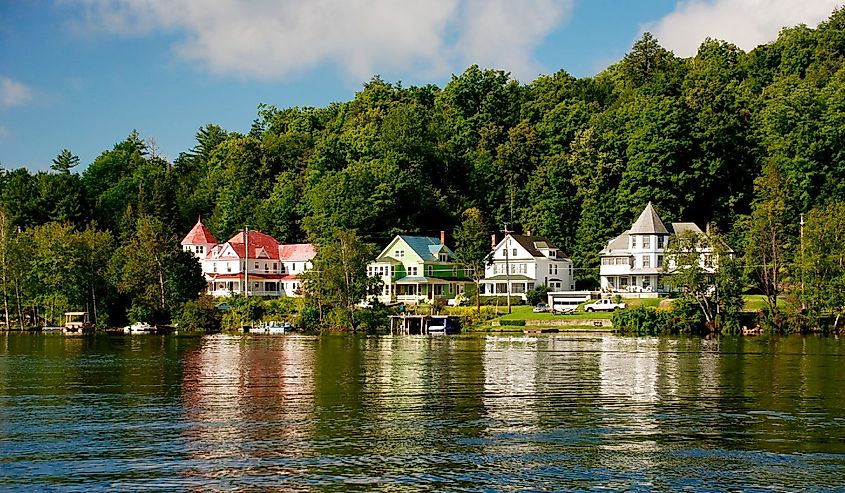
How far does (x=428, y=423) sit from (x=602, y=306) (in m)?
57.1

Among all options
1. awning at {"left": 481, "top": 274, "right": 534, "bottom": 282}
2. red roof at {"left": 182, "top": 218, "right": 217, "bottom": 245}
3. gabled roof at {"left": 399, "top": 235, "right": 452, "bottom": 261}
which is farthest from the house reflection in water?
red roof at {"left": 182, "top": 218, "right": 217, "bottom": 245}

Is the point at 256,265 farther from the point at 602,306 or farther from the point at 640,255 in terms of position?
the point at 602,306

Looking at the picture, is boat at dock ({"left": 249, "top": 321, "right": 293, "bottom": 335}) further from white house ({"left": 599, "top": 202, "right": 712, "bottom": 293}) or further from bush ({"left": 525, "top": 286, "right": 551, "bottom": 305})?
white house ({"left": 599, "top": 202, "right": 712, "bottom": 293})

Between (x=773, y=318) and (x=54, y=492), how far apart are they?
63.4 m

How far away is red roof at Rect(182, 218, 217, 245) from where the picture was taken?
123188 mm

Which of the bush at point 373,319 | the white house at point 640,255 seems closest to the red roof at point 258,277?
the bush at point 373,319

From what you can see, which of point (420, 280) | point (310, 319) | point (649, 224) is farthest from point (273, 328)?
point (649, 224)

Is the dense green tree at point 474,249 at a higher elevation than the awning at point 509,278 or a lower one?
higher

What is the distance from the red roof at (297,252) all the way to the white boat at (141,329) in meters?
28.3

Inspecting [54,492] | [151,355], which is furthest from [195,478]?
[151,355]

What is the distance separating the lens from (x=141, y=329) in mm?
89312

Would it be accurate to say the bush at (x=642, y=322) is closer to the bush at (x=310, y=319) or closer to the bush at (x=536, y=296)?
the bush at (x=536, y=296)

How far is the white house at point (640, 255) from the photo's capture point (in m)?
94.8

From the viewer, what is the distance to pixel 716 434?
2830 cm
